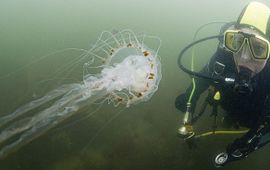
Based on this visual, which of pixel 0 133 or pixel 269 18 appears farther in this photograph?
pixel 0 133

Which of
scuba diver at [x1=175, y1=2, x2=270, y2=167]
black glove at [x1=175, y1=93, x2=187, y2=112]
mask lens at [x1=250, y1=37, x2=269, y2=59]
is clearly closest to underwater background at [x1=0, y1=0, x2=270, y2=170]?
black glove at [x1=175, y1=93, x2=187, y2=112]

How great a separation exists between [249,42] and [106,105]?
1.66 meters

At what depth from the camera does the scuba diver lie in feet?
10.0

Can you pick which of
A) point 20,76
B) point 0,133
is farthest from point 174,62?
point 0,133

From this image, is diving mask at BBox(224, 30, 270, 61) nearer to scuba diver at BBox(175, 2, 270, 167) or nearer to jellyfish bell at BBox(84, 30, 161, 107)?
scuba diver at BBox(175, 2, 270, 167)

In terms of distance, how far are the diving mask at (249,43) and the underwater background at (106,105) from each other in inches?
38.2

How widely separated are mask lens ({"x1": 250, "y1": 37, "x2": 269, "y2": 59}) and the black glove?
869 millimetres

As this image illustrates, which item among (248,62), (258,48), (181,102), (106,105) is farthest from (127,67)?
(258,48)

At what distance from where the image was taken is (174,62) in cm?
413

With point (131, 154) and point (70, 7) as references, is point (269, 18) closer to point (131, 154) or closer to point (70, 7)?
point (131, 154)

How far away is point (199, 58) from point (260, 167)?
57.9 inches

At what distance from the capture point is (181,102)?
358 cm

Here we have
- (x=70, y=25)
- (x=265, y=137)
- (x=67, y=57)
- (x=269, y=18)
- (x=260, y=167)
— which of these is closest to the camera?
(x=269, y=18)

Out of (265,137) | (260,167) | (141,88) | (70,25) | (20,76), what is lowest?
(260,167)
